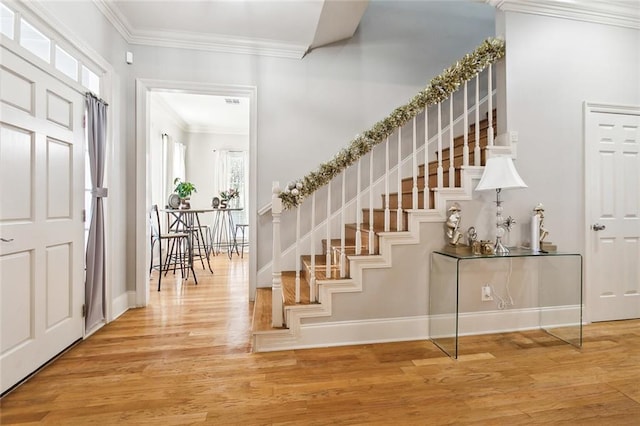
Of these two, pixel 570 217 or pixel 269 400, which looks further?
pixel 570 217

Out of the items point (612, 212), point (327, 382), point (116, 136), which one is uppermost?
point (116, 136)

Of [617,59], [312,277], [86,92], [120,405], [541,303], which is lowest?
[120,405]

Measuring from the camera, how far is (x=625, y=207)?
3.04m

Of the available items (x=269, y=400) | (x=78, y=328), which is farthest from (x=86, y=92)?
(x=269, y=400)

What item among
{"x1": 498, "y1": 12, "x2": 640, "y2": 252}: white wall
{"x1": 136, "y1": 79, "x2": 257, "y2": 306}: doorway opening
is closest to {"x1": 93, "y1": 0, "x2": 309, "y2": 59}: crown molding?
{"x1": 136, "y1": 79, "x2": 257, "y2": 306}: doorway opening

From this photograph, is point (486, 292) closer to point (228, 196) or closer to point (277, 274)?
point (277, 274)

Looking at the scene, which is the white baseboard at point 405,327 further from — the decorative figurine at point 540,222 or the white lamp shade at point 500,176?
the white lamp shade at point 500,176

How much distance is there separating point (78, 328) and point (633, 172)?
5171mm

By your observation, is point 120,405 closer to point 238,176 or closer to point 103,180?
point 103,180

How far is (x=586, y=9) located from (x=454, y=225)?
243cm

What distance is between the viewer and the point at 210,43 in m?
3.31

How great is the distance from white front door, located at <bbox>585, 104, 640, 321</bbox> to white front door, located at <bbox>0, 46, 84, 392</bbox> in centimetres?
442

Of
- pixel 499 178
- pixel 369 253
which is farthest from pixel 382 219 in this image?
pixel 499 178

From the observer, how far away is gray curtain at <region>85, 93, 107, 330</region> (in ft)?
8.48
